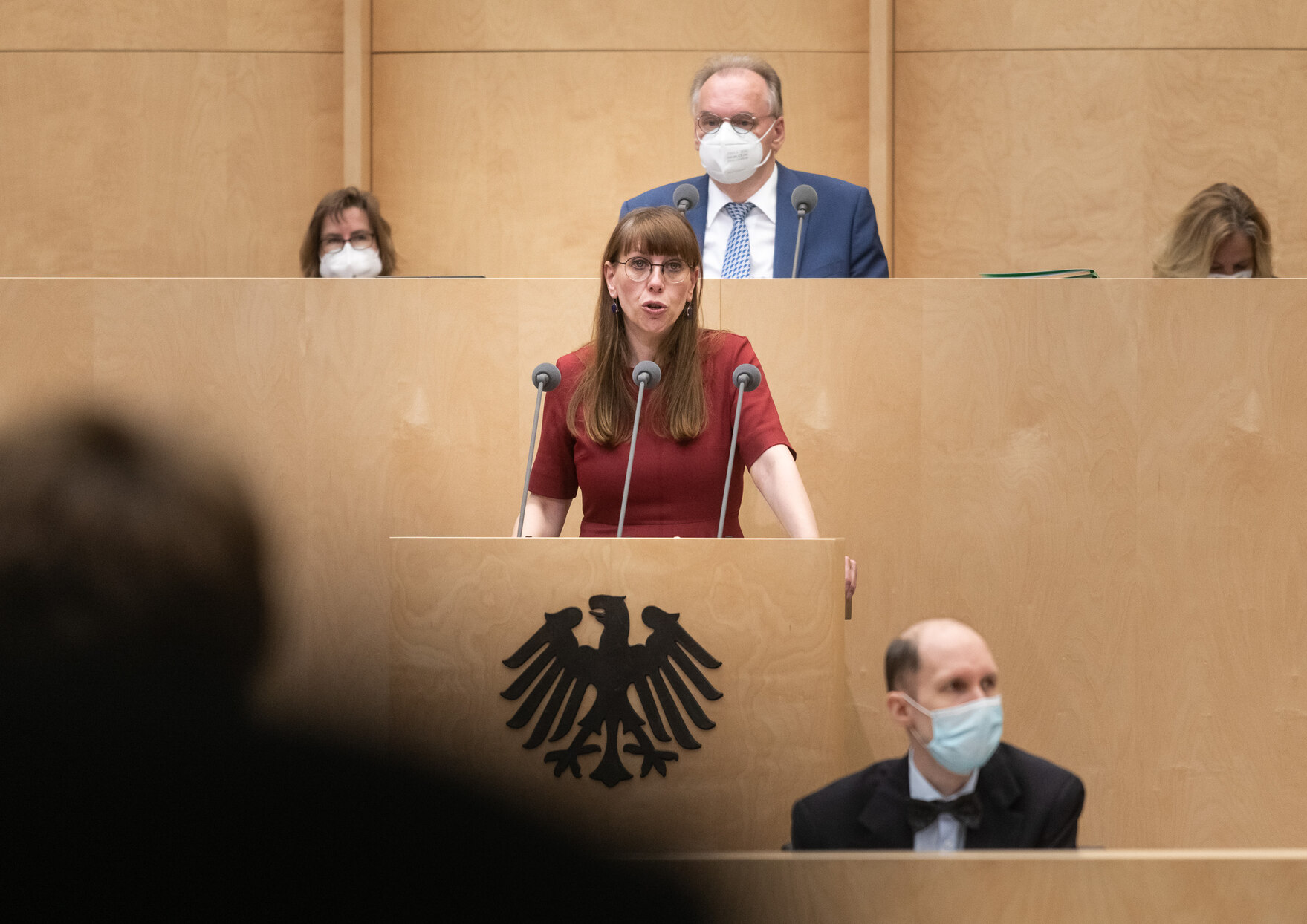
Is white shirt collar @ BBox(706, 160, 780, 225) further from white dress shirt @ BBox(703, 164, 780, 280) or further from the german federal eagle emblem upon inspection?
the german federal eagle emblem

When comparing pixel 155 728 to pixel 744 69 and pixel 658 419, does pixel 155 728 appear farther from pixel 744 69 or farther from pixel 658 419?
pixel 744 69

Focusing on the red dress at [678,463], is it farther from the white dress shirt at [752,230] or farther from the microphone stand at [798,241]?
the white dress shirt at [752,230]

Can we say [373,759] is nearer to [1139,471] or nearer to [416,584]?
[416,584]

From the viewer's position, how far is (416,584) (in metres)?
2.07

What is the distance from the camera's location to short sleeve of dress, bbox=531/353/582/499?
8.43 ft

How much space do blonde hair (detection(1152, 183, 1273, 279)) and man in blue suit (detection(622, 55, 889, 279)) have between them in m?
0.78

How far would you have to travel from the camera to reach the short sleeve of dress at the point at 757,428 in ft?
8.13

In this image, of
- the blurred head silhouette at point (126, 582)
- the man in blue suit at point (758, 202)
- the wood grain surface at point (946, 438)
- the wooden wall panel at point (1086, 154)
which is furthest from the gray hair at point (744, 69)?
the blurred head silhouette at point (126, 582)

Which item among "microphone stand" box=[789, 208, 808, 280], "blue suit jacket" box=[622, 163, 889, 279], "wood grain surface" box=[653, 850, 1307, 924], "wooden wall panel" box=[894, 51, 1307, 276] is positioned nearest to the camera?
"wood grain surface" box=[653, 850, 1307, 924]

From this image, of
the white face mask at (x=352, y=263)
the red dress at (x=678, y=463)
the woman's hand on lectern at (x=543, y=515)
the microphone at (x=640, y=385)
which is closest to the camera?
the microphone at (x=640, y=385)

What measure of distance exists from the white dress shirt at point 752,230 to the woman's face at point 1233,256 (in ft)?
3.60

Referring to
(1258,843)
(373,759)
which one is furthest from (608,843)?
(1258,843)

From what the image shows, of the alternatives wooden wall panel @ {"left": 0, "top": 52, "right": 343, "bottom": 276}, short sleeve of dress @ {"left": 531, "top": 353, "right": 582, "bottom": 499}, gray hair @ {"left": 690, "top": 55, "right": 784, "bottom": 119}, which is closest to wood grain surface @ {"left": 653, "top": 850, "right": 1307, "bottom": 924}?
short sleeve of dress @ {"left": 531, "top": 353, "right": 582, "bottom": 499}

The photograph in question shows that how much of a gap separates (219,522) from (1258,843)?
3058mm
